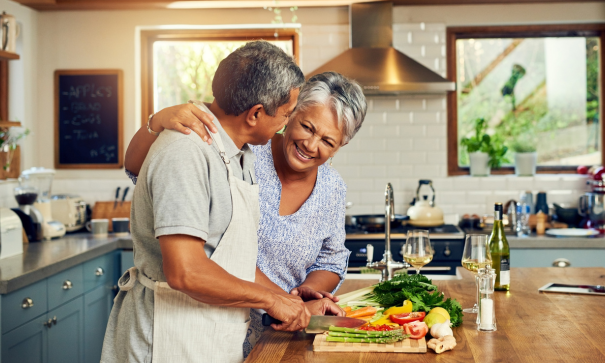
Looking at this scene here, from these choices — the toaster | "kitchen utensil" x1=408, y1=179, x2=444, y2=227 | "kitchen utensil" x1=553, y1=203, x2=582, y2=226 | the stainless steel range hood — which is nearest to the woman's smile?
the stainless steel range hood

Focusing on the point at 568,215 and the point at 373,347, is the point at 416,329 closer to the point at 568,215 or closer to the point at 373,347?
the point at 373,347

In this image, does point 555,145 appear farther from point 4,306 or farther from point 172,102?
point 4,306

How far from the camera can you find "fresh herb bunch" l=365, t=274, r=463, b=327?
1775mm

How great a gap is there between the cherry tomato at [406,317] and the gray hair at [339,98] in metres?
0.63

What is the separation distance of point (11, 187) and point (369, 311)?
315 cm

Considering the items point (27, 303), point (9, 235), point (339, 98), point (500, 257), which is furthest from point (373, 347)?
point (9, 235)

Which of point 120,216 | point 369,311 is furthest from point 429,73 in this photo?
point 369,311

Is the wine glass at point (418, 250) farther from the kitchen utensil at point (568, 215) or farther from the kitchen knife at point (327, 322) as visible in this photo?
the kitchen utensil at point (568, 215)

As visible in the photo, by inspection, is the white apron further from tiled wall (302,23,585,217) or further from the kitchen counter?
tiled wall (302,23,585,217)

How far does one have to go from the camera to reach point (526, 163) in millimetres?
4562

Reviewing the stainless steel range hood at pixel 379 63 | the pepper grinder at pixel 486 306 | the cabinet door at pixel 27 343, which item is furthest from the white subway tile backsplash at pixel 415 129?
the pepper grinder at pixel 486 306

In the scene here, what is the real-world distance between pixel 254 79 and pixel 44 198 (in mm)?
2981

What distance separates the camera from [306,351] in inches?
60.7

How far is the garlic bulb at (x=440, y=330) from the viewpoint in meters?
1.58
